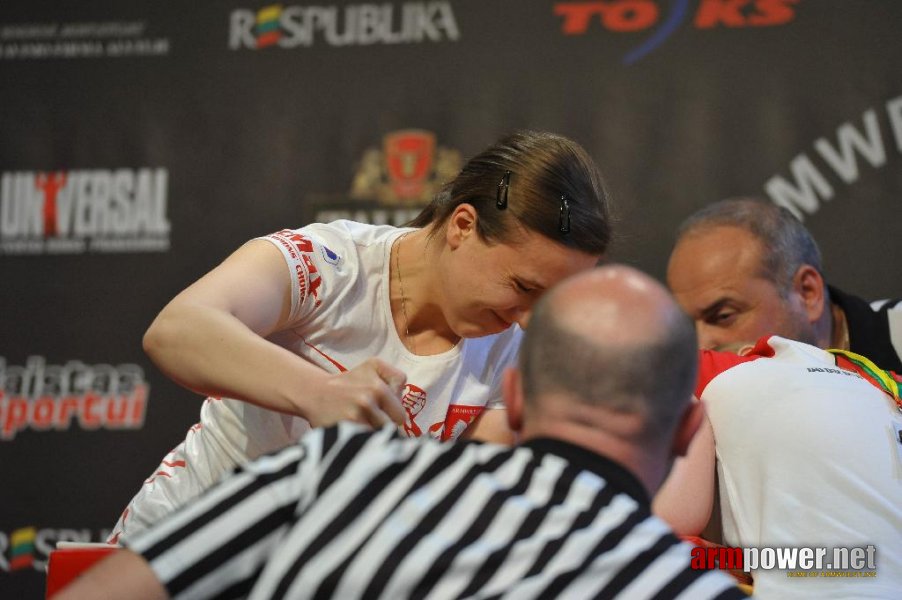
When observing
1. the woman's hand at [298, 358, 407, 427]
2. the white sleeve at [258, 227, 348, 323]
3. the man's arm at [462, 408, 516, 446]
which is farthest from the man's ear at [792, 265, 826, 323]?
the woman's hand at [298, 358, 407, 427]

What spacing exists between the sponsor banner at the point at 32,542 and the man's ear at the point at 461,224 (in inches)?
71.5

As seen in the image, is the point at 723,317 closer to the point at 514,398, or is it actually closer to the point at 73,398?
the point at 514,398

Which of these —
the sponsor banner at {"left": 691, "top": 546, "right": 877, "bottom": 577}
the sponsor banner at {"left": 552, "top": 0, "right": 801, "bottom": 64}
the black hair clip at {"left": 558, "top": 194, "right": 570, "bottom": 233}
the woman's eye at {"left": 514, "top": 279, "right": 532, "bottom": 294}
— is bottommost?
the sponsor banner at {"left": 691, "top": 546, "right": 877, "bottom": 577}

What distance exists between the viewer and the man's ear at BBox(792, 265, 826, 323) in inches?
97.0

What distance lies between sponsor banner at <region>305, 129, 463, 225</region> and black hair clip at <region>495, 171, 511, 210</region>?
136cm

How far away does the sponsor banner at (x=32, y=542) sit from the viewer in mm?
2973

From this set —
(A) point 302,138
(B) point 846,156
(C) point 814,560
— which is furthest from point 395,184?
(C) point 814,560

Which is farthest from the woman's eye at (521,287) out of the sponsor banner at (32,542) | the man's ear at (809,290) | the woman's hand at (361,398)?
the sponsor banner at (32,542)

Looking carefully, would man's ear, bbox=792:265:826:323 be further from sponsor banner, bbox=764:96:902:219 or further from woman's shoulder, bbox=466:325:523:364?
woman's shoulder, bbox=466:325:523:364

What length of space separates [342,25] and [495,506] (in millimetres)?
2530

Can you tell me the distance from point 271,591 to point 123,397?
2.35m

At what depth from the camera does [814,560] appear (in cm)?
152

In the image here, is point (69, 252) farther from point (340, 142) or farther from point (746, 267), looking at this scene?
point (746, 267)

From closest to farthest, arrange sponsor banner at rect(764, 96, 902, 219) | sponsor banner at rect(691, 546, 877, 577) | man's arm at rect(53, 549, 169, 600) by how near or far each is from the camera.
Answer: man's arm at rect(53, 549, 169, 600) → sponsor banner at rect(691, 546, 877, 577) → sponsor banner at rect(764, 96, 902, 219)
